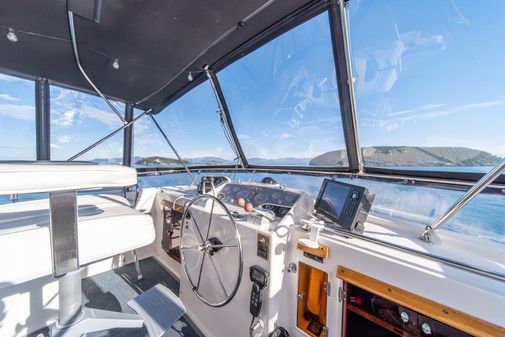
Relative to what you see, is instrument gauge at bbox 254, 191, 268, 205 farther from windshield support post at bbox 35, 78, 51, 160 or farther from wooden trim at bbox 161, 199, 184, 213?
windshield support post at bbox 35, 78, 51, 160

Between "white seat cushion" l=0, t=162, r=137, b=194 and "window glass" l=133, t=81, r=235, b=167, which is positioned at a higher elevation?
"window glass" l=133, t=81, r=235, b=167

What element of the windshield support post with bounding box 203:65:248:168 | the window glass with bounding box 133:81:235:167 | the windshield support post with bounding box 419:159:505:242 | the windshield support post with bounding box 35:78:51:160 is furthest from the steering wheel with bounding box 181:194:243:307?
the windshield support post with bounding box 35:78:51:160

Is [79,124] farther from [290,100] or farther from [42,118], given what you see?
[290,100]

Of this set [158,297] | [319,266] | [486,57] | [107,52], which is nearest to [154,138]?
[107,52]

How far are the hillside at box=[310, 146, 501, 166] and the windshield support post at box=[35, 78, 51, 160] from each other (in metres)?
2.88

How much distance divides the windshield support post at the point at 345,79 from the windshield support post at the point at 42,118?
8.66 ft

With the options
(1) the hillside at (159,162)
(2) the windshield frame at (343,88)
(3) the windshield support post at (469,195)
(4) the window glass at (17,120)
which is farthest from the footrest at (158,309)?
(4) the window glass at (17,120)

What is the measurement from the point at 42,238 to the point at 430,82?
2187 millimetres

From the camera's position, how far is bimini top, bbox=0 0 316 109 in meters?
1.19

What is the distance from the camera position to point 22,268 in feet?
2.15

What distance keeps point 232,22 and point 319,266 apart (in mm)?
1592

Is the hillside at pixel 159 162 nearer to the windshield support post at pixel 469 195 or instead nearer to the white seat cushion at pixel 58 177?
the white seat cushion at pixel 58 177

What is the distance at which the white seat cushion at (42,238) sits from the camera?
64cm

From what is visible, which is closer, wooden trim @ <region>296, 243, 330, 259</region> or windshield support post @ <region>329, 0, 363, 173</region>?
wooden trim @ <region>296, 243, 330, 259</region>
